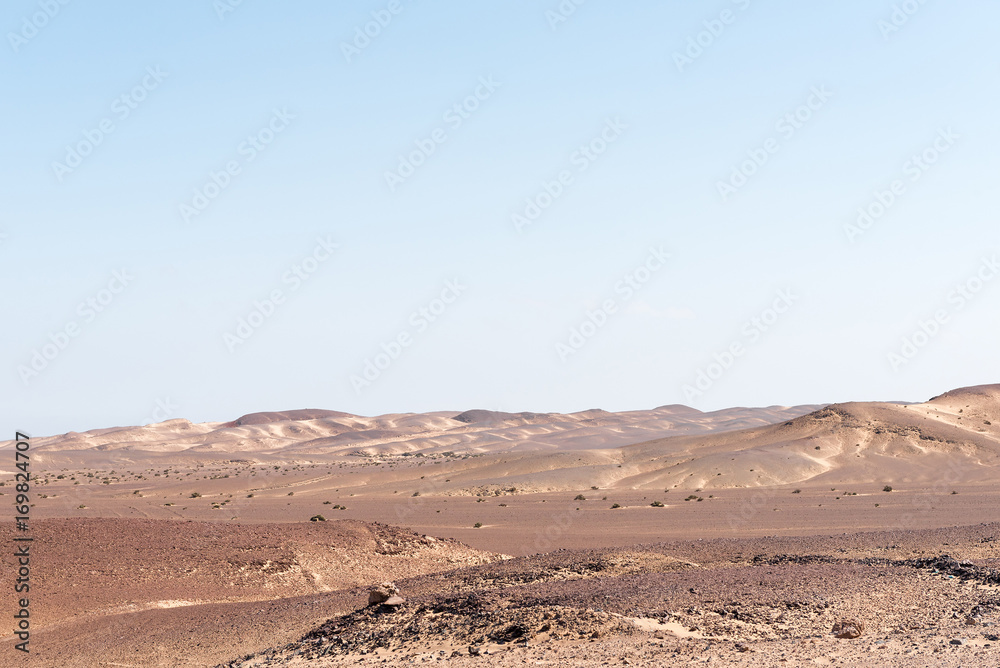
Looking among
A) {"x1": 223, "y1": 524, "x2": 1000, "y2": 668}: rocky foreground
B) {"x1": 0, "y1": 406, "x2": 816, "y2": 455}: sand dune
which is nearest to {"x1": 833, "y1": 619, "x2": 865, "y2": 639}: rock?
{"x1": 223, "y1": 524, "x2": 1000, "y2": 668}: rocky foreground

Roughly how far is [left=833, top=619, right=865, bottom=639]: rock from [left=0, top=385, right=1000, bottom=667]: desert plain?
0.18 ft

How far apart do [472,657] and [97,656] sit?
834 cm

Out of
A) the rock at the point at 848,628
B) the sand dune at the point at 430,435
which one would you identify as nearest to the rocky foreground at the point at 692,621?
A: the rock at the point at 848,628

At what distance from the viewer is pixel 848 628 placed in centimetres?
1291

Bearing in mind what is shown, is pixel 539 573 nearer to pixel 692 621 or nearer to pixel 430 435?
pixel 692 621

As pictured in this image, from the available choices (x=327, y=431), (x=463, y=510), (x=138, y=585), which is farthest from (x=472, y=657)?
(x=327, y=431)

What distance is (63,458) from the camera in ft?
345

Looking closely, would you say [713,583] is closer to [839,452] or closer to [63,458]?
[839,452]

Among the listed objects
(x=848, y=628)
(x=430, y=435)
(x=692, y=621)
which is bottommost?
(x=848, y=628)

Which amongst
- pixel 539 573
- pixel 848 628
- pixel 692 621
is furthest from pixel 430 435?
pixel 848 628

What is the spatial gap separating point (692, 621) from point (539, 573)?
21.3 ft

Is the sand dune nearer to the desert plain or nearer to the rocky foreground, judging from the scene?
the desert plain

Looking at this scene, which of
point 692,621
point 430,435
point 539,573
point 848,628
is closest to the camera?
point 848,628

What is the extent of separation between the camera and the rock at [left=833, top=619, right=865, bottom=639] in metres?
12.6
